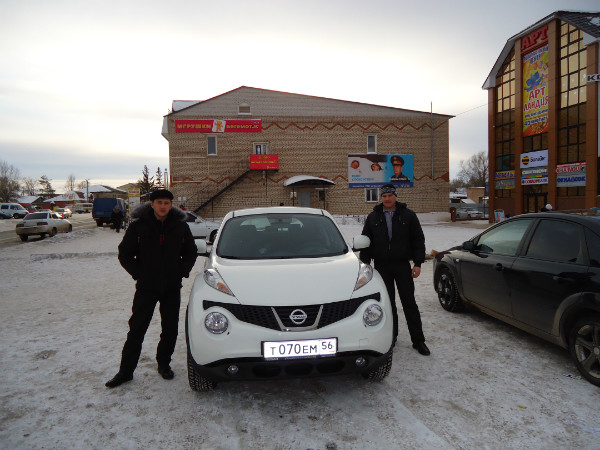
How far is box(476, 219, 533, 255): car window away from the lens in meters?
4.51

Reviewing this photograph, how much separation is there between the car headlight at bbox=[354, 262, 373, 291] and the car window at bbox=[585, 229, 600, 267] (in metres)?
1.87

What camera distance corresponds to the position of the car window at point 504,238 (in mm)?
4508

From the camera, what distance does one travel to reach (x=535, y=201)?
931 inches

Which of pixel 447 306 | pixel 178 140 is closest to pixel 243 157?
pixel 178 140

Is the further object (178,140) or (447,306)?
(178,140)


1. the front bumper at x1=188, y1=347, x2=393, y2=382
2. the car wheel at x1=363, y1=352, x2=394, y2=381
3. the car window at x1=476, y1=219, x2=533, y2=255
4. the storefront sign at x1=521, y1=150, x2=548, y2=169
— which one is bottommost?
the car wheel at x1=363, y1=352, x2=394, y2=381

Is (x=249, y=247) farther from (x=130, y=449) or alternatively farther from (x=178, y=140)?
(x=178, y=140)

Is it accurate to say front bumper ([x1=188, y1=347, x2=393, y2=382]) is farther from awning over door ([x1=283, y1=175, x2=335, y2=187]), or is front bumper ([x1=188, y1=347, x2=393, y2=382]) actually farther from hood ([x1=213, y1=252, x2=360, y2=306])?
awning over door ([x1=283, y1=175, x2=335, y2=187])

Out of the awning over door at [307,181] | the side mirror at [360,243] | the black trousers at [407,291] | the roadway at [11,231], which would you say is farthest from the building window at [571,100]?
the roadway at [11,231]

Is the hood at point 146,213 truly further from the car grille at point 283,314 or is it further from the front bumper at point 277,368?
the front bumper at point 277,368

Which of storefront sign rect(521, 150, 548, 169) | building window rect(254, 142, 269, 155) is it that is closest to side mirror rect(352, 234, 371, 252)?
storefront sign rect(521, 150, 548, 169)

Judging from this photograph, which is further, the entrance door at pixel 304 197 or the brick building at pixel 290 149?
the entrance door at pixel 304 197

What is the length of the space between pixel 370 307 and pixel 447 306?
10.5 ft

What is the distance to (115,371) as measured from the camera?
12.9 ft
